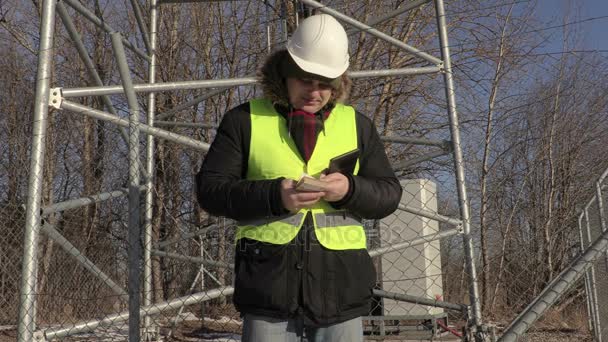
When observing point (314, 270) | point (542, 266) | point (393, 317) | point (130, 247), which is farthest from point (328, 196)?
point (542, 266)

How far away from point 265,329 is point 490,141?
1288cm

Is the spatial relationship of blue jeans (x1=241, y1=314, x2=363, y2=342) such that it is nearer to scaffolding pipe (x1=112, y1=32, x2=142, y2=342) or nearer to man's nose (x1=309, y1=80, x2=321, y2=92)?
man's nose (x1=309, y1=80, x2=321, y2=92)

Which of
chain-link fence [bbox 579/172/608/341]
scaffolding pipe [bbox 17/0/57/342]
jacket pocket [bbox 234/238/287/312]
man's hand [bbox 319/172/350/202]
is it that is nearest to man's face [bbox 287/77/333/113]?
man's hand [bbox 319/172/350/202]

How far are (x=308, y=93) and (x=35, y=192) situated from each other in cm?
222

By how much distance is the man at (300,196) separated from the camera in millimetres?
2029

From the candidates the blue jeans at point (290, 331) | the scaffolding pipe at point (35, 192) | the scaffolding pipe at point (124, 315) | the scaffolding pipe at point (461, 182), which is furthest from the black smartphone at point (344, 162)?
the scaffolding pipe at point (461, 182)

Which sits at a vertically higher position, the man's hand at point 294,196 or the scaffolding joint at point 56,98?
the scaffolding joint at point 56,98

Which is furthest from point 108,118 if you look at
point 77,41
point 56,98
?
point 77,41

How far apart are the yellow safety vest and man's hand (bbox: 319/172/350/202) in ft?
0.46

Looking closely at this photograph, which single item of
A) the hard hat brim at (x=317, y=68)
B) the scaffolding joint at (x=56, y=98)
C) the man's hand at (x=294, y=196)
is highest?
the scaffolding joint at (x=56, y=98)

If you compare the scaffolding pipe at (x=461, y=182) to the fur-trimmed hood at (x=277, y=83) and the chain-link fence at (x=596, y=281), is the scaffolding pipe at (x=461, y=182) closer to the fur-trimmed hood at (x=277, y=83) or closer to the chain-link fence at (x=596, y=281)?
the fur-trimmed hood at (x=277, y=83)

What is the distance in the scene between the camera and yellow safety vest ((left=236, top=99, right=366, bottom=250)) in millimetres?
2123

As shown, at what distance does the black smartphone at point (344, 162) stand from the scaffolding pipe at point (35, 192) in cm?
230

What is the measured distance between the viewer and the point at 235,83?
460cm
